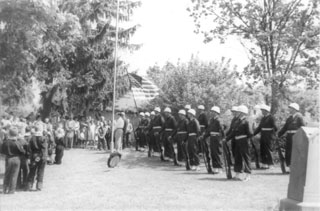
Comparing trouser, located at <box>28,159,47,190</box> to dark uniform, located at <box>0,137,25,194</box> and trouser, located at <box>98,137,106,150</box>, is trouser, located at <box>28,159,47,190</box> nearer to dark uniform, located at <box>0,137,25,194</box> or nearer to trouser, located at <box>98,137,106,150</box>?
dark uniform, located at <box>0,137,25,194</box>

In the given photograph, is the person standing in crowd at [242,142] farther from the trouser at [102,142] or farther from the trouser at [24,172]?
the trouser at [102,142]

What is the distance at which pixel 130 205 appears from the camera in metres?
9.47

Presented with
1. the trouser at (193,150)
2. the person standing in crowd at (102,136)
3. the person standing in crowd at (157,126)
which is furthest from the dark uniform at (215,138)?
the person standing in crowd at (102,136)

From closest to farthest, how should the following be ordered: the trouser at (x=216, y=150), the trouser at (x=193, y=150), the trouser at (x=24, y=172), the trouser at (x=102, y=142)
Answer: the trouser at (x=24, y=172) → the trouser at (x=216, y=150) → the trouser at (x=193, y=150) → the trouser at (x=102, y=142)

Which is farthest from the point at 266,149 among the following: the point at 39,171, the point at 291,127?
the point at 39,171

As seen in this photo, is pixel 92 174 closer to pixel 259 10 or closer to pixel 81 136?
pixel 259 10

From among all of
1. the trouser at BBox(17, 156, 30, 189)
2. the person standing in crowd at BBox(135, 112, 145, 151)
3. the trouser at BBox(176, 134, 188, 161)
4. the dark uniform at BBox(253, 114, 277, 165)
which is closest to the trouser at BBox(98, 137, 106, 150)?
the person standing in crowd at BBox(135, 112, 145, 151)

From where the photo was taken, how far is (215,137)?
1452 cm

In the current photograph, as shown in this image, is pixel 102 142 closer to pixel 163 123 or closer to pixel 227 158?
pixel 163 123

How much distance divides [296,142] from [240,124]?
5719 millimetres

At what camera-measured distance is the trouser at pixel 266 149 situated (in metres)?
15.5

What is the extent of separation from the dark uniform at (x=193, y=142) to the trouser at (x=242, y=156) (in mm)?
2183

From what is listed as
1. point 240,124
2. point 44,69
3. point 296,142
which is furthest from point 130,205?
point 44,69

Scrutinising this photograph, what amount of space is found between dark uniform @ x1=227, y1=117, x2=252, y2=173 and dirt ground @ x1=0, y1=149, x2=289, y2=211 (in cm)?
52
